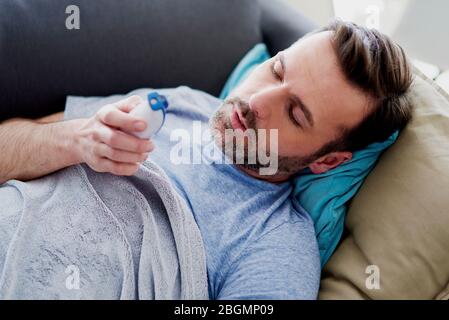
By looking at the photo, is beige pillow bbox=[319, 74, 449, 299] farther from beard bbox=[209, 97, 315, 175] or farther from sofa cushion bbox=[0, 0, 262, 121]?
sofa cushion bbox=[0, 0, 262, 121]

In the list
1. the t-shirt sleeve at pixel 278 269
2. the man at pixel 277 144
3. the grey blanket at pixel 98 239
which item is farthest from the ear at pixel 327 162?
the grey blanket at pixel 98 239

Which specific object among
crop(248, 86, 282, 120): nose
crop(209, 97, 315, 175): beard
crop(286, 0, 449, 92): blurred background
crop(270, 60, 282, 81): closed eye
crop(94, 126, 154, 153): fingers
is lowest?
crop(209, 97, 315, 175): beard

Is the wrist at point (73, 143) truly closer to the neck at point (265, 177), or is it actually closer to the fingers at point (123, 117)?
the fingers at point (123, 117)

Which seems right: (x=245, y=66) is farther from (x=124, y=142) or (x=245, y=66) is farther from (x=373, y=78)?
(x=124, y=142)

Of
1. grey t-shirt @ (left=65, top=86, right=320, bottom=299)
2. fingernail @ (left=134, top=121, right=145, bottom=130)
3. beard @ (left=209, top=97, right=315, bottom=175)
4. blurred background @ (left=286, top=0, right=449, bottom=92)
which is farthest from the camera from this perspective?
blurred background @ (left=286, top=0, right=449, bottom=92)

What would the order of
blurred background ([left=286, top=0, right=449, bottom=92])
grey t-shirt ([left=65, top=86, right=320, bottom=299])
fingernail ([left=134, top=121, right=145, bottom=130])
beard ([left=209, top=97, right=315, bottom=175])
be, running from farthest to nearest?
blurred background ([left=286, top=0, right=449, bottom=92])
beard ([left=209, top=97, right=315, bottom=175])
grey t-shirt ([left=65, top=86, right=320, bottom=299])
fingernail ([left=134, top=121, right=145, bottom=130])

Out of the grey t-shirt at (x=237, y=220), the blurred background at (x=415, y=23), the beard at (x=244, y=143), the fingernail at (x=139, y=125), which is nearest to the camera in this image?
the fingernail at (x=139, y=125)

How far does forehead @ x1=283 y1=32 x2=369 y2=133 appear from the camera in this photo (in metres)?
0.82

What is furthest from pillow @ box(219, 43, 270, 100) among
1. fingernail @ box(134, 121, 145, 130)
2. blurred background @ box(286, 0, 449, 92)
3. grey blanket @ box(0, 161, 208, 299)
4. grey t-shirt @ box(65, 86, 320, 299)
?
fingernail @ box(134, 121, 145, 130)

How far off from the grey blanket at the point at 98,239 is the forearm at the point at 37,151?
0.9 inches

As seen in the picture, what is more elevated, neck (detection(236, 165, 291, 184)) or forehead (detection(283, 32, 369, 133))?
forehead (detection(283, 32, 369, 133))

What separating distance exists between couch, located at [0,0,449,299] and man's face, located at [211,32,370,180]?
0.14 m

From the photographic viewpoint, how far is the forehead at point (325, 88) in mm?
816
